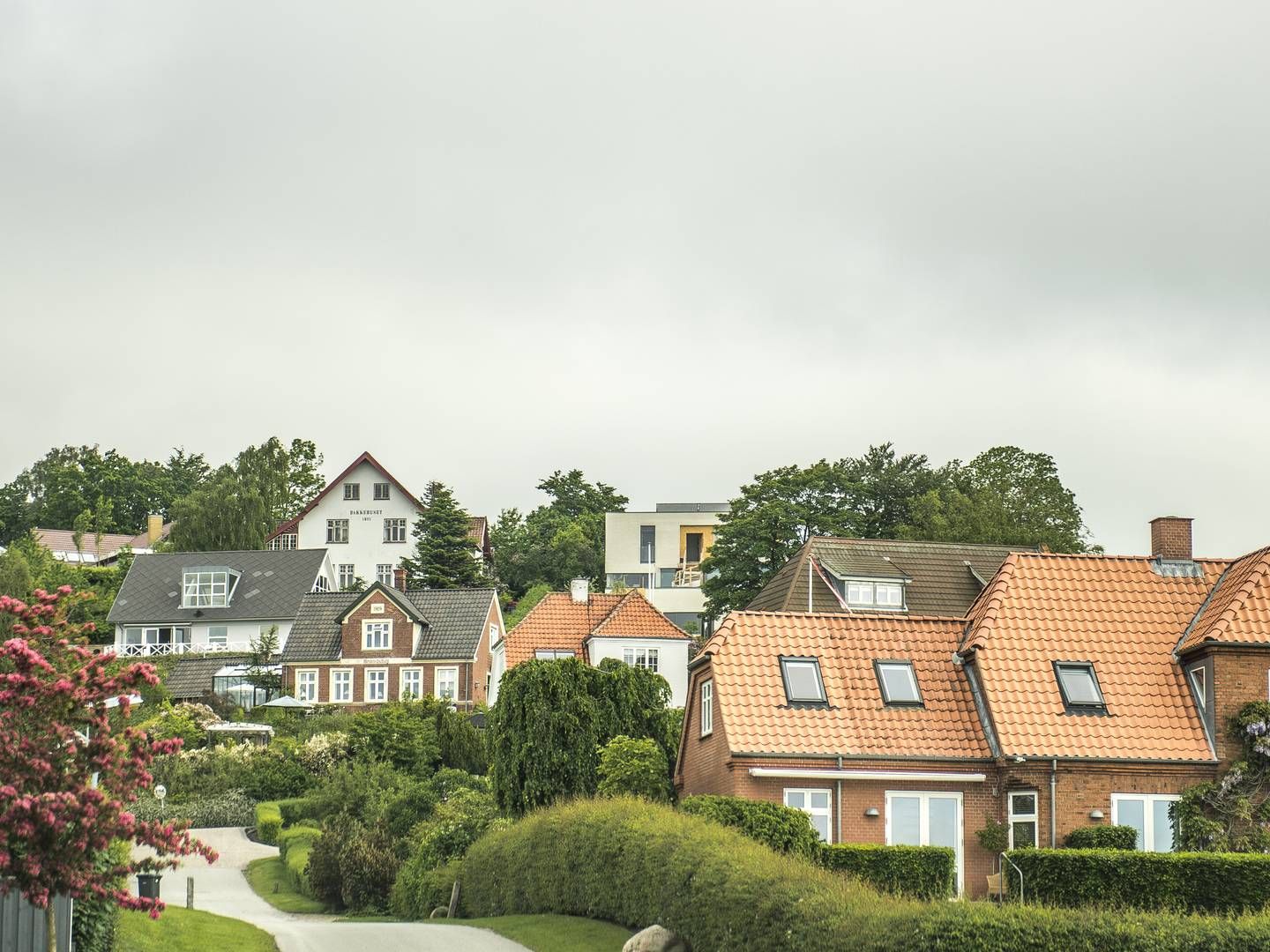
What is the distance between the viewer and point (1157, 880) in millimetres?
28203

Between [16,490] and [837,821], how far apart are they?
439ft

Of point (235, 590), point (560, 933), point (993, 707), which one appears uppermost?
point (235, 590)

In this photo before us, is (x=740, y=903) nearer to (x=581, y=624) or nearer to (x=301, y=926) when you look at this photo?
(x=301, y=926)

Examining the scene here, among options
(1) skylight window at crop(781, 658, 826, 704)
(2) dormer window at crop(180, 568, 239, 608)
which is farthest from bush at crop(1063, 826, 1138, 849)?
(2) dormer window at crop(180, 568, 239, 608)

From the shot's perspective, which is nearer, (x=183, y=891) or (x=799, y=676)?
(x=799, y=676)

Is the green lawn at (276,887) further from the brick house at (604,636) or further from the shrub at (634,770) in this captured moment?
the brick house at (604,636)

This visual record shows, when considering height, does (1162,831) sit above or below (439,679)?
below

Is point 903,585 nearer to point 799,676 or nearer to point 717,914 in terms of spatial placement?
point 799,676

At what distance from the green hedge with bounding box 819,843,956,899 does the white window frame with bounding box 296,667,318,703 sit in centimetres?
5431

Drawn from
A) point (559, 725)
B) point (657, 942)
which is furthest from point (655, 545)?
point (657, 942)

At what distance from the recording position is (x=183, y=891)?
4734cm

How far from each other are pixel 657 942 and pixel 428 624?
58284 millimetres

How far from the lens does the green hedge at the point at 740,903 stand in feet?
61.6

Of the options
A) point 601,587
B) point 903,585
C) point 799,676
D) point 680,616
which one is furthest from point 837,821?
point 601,587
